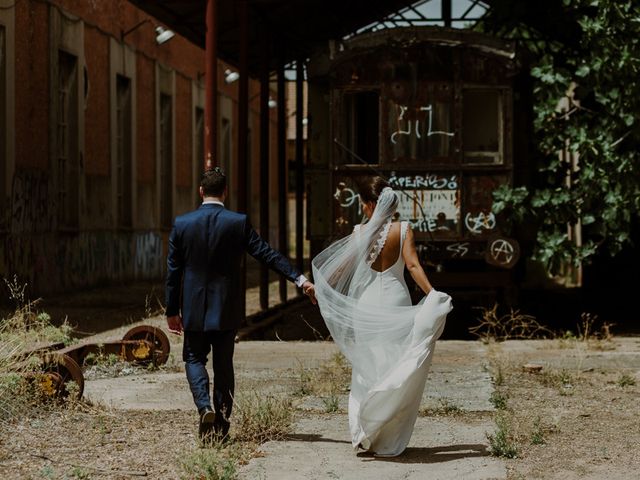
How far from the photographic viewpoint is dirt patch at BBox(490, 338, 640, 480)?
273 inches

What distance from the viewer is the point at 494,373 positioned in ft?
34.4

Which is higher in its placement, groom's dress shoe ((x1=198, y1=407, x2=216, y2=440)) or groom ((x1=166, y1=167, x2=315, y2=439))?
groom ((x1=166, y1=167, x2=315, y2=439))

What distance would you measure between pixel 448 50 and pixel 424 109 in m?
0.77

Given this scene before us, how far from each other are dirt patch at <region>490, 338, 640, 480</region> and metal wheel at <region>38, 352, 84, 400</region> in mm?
2937

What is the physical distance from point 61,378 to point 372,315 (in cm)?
236

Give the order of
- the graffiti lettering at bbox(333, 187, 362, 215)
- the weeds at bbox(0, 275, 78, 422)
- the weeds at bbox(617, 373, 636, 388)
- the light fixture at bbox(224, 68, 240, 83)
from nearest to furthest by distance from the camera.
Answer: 1. the weeds at bbox(0, 275, 78, 422)
2. the weeds at bbox(617, 373, 636, 388)
3. the graffiti lettering at bbox(333, 187, 362, 215)
4. the light fixture at bbox(224, 68, 240, 83)

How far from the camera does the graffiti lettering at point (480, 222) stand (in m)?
14.3

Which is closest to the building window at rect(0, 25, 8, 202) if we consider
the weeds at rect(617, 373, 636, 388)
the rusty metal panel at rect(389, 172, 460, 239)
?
the rusty metal panel at rect(389, 172, 460, 239)

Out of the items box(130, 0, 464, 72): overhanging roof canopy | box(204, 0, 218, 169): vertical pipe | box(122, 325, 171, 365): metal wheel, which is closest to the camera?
box(122, 325, 171, 365): metal wheel

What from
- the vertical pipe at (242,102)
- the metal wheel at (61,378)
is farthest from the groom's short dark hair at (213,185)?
the vertical pipe at (242,102)

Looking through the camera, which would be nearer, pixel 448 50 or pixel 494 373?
pixel 494 373

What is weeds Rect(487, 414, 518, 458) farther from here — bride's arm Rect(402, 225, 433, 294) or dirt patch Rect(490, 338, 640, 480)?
bride's arm Rect(402, 225, 433, 294)

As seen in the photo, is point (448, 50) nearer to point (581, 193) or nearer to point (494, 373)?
point (581, 193)

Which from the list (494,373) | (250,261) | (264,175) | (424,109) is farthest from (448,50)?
(250,261)
